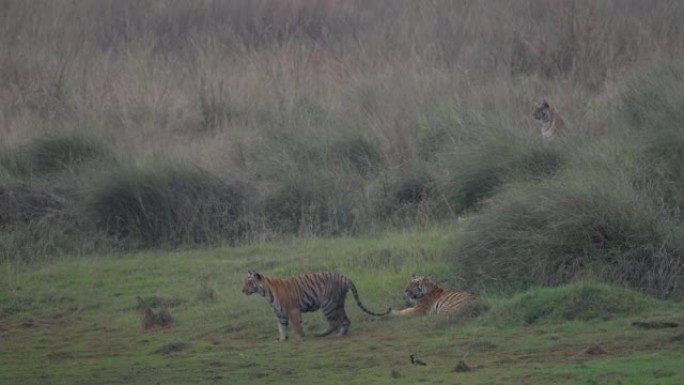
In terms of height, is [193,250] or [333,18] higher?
[333,18]

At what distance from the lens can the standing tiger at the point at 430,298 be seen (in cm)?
1255

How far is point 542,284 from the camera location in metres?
12.8

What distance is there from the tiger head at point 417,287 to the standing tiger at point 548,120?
481 centimetres

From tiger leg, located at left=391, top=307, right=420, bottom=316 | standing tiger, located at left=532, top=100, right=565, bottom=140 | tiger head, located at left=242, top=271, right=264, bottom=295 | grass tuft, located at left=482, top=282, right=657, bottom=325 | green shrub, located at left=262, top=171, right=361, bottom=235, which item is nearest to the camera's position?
grass tuft, located at left=482, top=282, right=657, bottom=325

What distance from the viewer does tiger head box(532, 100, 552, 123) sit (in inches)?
746

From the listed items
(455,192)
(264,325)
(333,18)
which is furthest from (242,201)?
(333,18)

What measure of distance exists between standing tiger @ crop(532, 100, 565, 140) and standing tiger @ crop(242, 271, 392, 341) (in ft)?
18.9

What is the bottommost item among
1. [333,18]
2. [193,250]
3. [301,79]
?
[193,250]

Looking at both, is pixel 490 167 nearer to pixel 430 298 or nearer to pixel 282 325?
pixel 430 298

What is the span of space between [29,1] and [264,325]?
17.9m

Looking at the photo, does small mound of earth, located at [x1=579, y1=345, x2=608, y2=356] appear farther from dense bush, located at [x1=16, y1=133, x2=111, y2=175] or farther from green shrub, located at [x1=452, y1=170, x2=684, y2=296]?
dense bush, located at [x1=16, y1=133, x2=111, y2=175]

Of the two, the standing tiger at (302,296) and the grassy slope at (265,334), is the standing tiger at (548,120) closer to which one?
the grassy slope at (265,334)

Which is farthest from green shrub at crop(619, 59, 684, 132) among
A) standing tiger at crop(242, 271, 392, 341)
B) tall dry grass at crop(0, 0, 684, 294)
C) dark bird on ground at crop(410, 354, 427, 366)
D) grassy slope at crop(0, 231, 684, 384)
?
dark bird on ground at crop(410, 354, 427, 366)

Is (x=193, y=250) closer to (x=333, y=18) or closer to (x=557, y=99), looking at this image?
(x=557, y=99)
